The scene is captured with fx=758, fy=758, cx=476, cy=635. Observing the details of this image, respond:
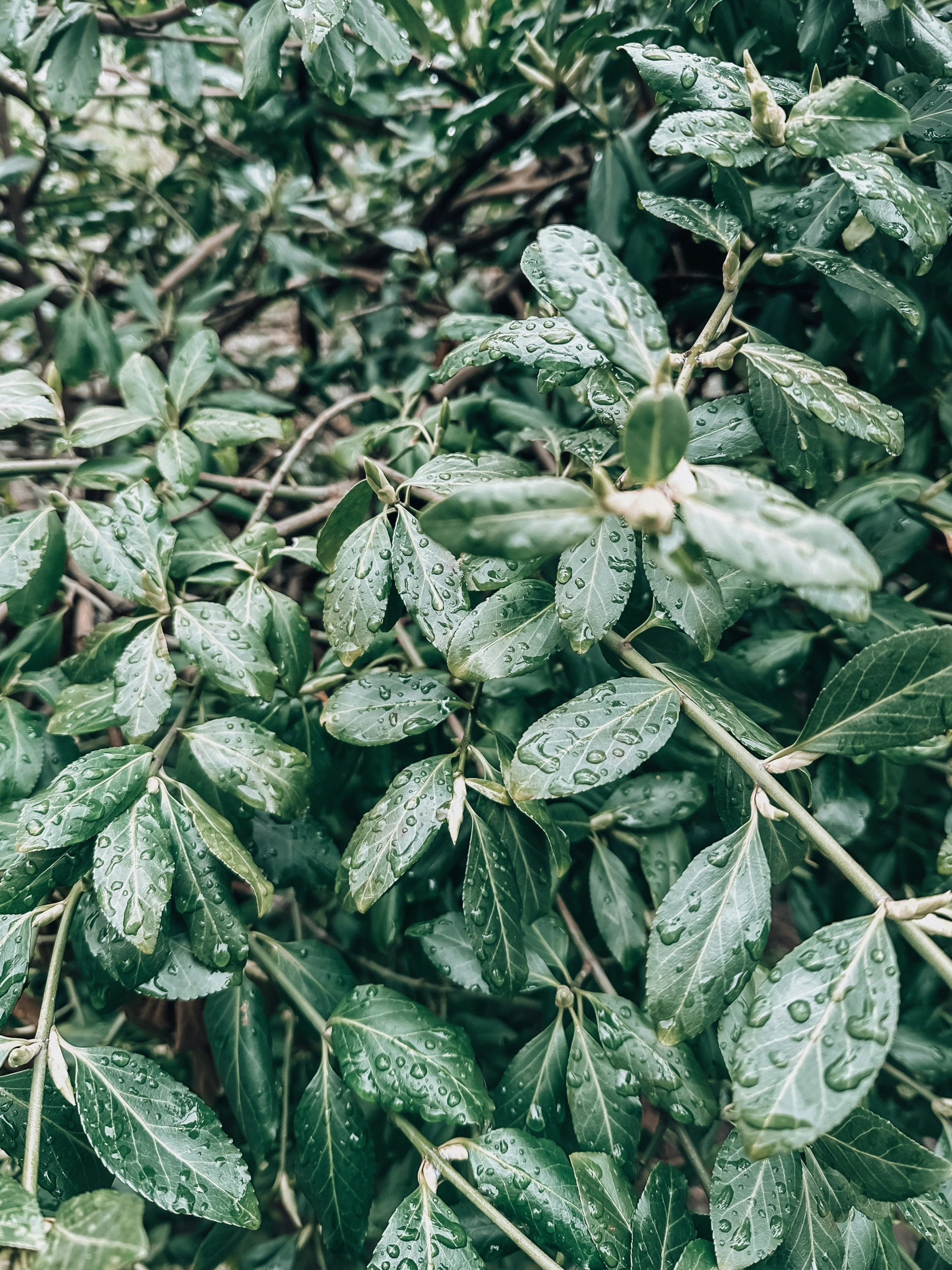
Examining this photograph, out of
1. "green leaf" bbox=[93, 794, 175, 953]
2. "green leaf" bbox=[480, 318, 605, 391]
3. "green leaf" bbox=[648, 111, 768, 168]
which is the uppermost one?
"green leaf" bbox=[648, 111, 768, 168]

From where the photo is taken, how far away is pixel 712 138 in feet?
2.23

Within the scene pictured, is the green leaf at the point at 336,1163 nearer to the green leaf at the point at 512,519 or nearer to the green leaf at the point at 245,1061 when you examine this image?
the green leaf at the point at 245,1061

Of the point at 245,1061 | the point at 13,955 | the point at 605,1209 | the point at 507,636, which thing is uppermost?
the point at 507,636

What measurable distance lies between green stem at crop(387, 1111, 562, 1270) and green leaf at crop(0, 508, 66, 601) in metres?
0.69

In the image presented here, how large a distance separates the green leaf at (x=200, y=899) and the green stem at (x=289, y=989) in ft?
0.33

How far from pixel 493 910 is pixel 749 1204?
336 millimetres

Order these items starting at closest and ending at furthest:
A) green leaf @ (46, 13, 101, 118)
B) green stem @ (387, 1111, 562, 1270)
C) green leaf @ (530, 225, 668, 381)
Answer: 1. green leaf @ (530, 225, 668, 381)
2. green stem @ (387, 1111, 562, 1270)
3. green leaf @ (46, 13, 101, 118)

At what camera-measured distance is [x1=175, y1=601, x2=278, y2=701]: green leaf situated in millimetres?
763

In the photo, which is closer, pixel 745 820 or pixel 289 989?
pixel 745 820

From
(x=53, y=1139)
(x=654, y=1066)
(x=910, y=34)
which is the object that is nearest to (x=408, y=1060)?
(x=654, y=1066)

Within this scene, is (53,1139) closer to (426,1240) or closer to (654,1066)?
(426,1240)

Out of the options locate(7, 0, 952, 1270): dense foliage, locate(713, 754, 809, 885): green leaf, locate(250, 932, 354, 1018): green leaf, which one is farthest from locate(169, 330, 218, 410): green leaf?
locate(713, 754, 809, 885): green leaf

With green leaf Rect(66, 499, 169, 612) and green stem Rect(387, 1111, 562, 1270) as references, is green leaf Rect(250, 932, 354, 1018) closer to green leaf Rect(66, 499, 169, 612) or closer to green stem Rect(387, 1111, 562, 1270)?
green stem Rect(387, 1111, 562, 1270)

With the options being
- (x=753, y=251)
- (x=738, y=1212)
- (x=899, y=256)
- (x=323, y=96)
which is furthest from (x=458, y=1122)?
(x=323, y=96)
